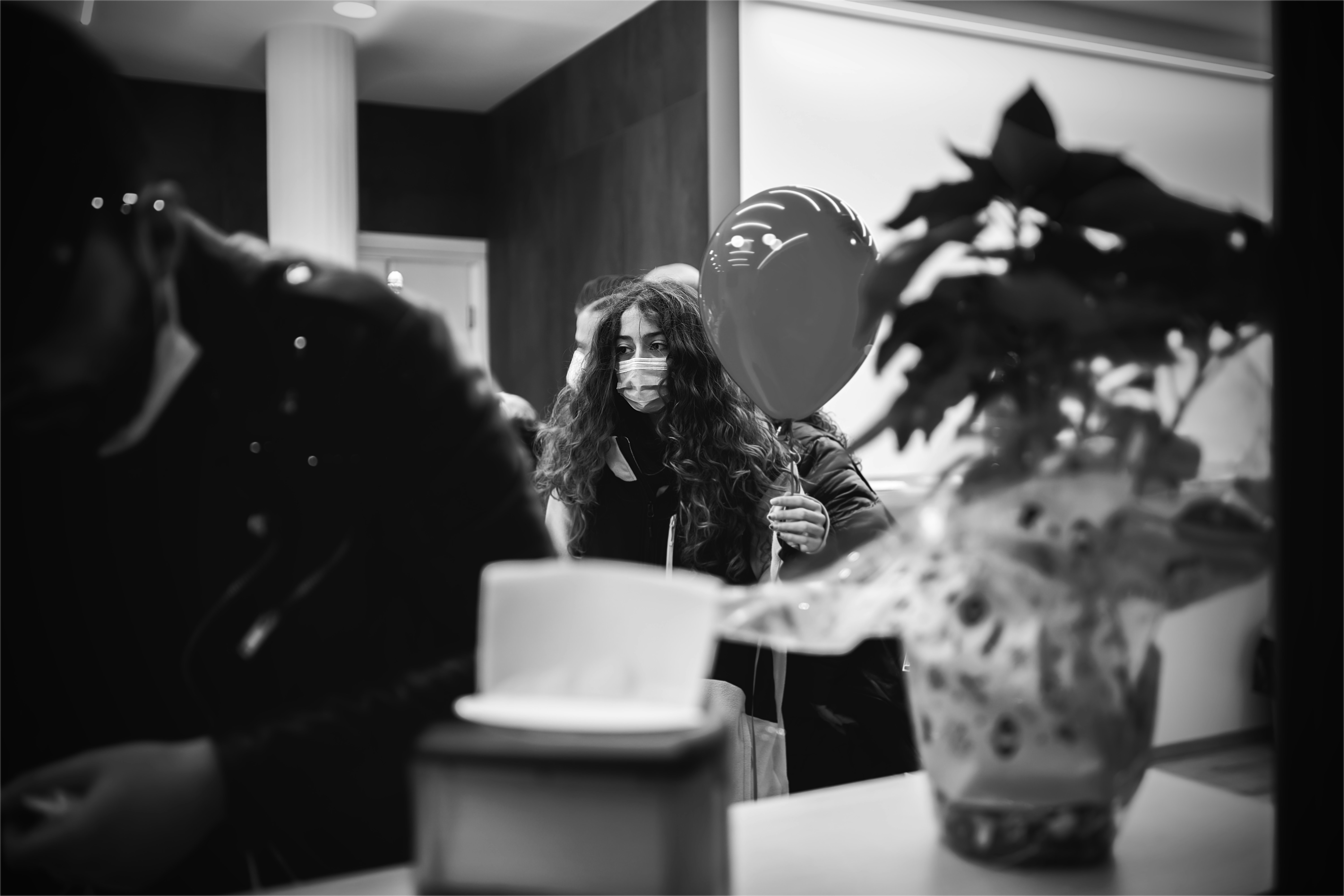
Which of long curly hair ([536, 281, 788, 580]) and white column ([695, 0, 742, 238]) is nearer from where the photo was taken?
long curly hair ([536, 281, 788, 580])

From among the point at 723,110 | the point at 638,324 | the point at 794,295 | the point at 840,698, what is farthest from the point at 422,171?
the point at 794,295

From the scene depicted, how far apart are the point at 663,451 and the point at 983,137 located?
1099 millimetres

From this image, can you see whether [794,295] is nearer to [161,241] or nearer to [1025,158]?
[1025,158]

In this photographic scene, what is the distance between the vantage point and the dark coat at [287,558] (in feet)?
1.82

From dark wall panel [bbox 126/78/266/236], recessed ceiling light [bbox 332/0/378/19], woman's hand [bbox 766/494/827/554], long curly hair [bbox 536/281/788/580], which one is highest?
recessed ceiling light [bbox 332/0/378/19]

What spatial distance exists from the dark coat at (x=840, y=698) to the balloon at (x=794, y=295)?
14.6 inches

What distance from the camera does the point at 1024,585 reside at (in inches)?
22.4

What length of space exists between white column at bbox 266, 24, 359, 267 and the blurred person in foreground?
3945 mm

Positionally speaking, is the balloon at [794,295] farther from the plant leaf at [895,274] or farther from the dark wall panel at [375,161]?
the dark wall panel at [375,161]

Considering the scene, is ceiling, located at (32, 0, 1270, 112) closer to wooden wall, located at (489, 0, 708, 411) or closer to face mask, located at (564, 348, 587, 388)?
wooden wall, located at (489, 0, 708, 411)

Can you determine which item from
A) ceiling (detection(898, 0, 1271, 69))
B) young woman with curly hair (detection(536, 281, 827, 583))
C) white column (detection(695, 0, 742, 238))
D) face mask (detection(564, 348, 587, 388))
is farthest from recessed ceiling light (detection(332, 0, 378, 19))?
ceiling (detection(898, 0, 1271, 69))

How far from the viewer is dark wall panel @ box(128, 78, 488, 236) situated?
523 centimetres

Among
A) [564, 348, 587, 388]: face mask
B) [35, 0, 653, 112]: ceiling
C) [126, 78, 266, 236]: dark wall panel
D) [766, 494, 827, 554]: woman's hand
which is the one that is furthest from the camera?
[126, 78, 266, 236]: dark wall panel

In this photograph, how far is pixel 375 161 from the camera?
231 inches
